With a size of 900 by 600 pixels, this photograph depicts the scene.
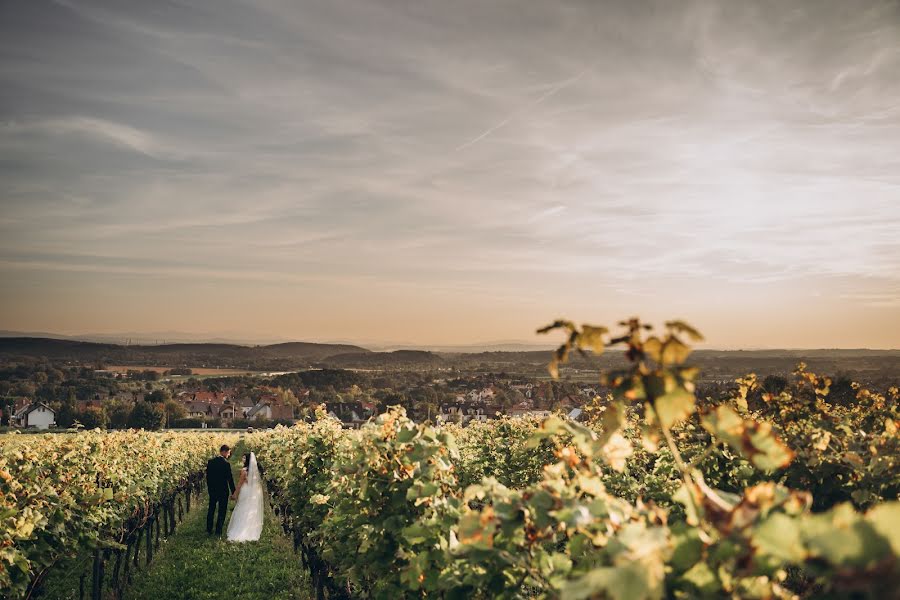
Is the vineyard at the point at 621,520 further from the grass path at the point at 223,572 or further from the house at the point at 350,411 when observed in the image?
the house at the point at 350,411

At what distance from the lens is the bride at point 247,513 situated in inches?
571

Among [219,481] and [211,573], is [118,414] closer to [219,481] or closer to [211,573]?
[219,481]

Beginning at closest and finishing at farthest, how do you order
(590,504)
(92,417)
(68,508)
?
(590,504) → (68,508) → (92,417)

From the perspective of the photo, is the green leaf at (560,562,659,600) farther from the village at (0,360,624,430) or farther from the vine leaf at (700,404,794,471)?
the village at (0,360,624,430)

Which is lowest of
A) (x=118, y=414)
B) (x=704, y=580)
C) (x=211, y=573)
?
(x=118, y=414)

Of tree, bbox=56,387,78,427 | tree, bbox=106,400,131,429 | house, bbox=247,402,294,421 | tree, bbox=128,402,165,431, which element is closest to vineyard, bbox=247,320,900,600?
tree, bbox=128,402,165,431

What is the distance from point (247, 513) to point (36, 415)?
131115 millimetres

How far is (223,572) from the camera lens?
37.1 feet

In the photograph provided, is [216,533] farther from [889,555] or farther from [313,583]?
[889,555]

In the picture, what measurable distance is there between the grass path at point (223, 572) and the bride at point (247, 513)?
0.31 metres

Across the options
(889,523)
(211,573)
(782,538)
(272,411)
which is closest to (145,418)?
(272,411)

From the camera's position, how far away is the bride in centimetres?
1452

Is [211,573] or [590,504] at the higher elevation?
[590,504]

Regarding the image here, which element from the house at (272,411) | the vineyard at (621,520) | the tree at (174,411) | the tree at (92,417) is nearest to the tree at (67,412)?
the tree at (92,417)
